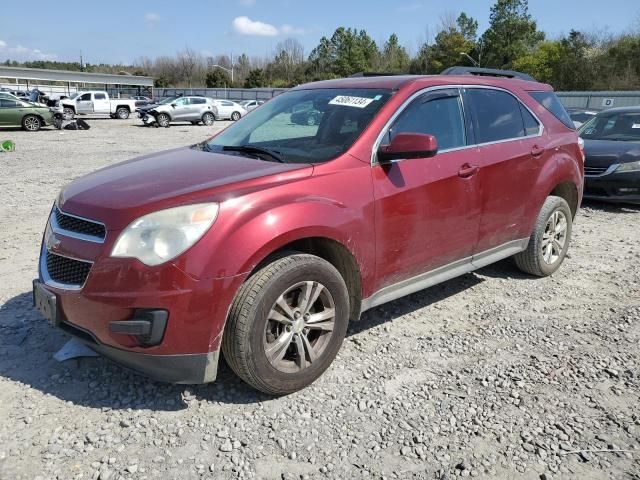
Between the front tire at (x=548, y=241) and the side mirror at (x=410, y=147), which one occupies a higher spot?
the side mirror at (x=410, y=147)

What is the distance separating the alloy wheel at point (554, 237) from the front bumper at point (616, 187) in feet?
11.9

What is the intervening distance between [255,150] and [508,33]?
71797mm

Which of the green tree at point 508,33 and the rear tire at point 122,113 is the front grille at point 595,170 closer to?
the rear tire at point 122,113

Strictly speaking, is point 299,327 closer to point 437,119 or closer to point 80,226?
point 80,226

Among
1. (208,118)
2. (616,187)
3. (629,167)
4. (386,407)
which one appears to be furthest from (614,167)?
(208,118)

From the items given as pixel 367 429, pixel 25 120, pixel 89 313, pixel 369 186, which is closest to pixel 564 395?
pixel 367 429

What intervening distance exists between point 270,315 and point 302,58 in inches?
4036

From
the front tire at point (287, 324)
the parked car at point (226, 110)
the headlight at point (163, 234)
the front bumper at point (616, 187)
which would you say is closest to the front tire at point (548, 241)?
the front tire at point (287, 324)

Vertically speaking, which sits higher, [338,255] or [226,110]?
[226,110]

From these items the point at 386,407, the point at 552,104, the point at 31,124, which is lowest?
the point at 386,407

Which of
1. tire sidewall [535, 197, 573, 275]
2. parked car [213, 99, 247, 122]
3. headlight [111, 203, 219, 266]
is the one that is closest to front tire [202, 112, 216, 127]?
parked car [213, 99, 247, 122]

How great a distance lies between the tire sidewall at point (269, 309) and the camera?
2.73 metres

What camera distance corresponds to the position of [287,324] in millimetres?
2943

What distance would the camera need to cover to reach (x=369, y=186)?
10.5 ft
